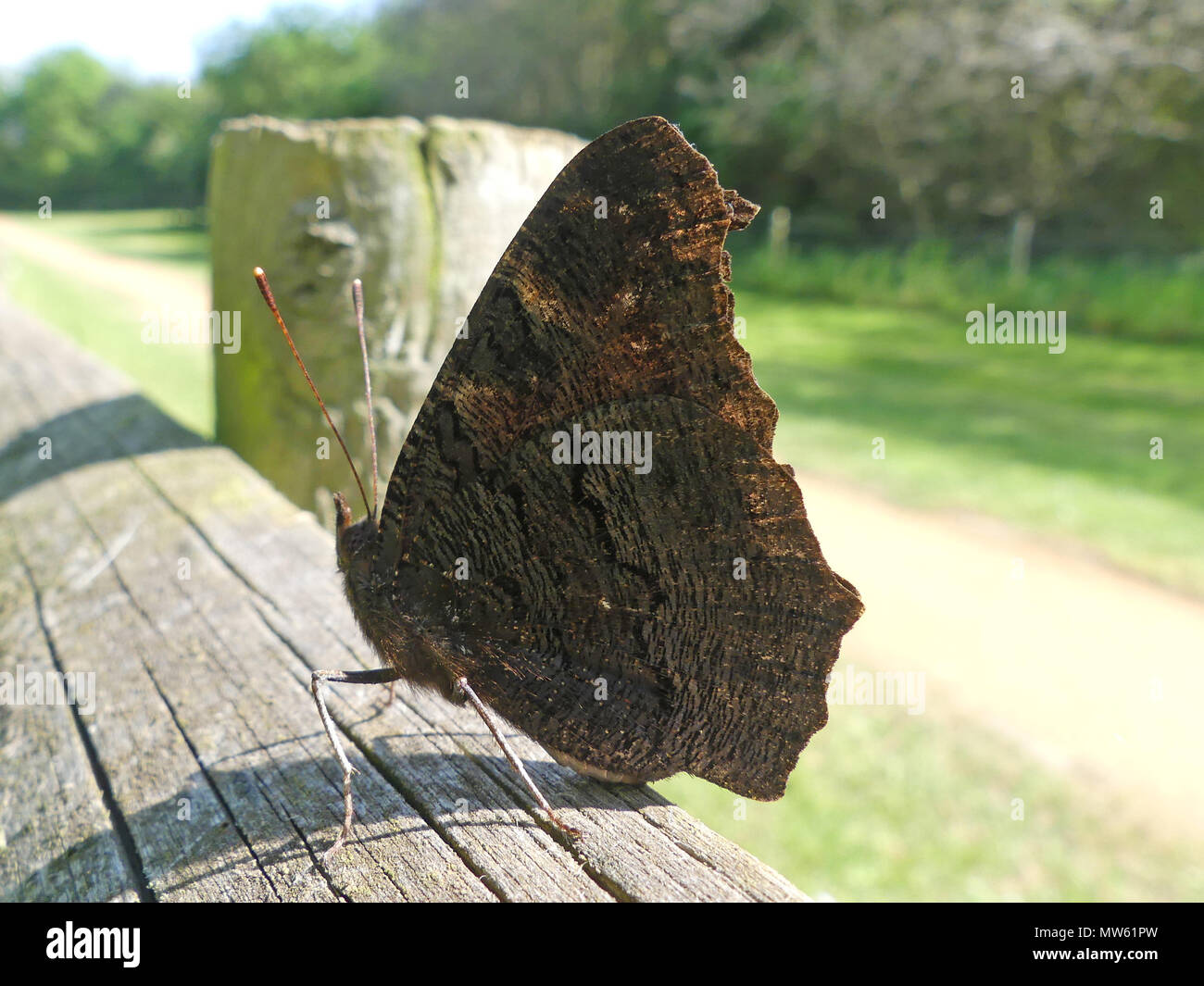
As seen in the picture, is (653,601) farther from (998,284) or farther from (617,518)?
(998,284)

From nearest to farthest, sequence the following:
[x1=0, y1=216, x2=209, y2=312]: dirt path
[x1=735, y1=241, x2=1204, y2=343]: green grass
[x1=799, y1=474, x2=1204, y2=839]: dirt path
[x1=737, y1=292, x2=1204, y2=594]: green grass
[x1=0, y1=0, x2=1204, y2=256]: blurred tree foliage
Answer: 1. [x1=799, y1=474, x2=1204, y2=839]: dirt path
2. [x1=737, y1=292, x2=1204, y2=594]: green grass
3. [x1=735, y1=241, x2=1204, y2=343]: green grass
4. [x1=0, y1=0, x2=1204, y2=256]: blurred tree foliage
5. [x1=0, y1=216, x2=209, y2=312]: dirt path

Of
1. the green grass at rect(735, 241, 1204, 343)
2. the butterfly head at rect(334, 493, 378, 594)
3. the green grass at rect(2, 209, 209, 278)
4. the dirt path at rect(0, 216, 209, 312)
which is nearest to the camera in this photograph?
the butterfly head at rect(334, 493, 378, 594)

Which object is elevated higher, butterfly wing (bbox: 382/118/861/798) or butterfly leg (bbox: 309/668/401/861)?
butterfly wing (bbox: 382/118/861/798)

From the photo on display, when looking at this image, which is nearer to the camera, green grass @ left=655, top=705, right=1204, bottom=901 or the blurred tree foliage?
green grass @ left=655, top=705, right=1204, bottom=901

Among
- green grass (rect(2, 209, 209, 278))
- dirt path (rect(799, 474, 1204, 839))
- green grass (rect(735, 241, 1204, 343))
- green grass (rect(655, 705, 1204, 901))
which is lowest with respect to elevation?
green grass (rect(655, 705, 1204, 901))

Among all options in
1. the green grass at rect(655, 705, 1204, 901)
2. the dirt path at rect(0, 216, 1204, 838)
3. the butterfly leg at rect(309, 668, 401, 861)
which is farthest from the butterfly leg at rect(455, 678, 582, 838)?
the dirt path at rect(0, 216, 1204, 838)

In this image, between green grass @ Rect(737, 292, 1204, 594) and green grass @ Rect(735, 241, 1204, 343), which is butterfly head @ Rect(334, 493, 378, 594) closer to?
green grass @ Rect(737, 292, 1204, 594)
